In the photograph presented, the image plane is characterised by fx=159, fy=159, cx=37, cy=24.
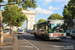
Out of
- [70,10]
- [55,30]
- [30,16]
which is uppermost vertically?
[30,16]

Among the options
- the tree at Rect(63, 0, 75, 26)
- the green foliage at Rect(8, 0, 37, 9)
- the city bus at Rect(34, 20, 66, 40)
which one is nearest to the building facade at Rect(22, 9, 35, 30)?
the tree at Rect(63, 0, 75, 26)

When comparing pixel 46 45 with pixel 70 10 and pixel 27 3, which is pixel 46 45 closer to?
pixel 27 3

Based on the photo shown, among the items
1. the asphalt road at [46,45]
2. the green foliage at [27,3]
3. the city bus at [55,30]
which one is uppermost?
the green foliage at [27,3]

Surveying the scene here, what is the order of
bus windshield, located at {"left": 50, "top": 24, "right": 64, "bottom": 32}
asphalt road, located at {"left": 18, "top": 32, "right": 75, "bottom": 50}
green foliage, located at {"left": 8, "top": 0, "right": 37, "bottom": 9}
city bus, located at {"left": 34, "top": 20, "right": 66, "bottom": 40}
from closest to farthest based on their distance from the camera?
asphalt road, located at {"left": 18, "top": 32, "right": 75, "bottom": 50}, green foliage, located at {"left": 8, "top": 0, "right": 37, "bottom": 9}, city bus, located at {"left": 34, "top": 20, "right": 66, "bottom": 40}, bus windshield, located at {"left": 50, "top": 24, "right": 64, "bottom": 32}

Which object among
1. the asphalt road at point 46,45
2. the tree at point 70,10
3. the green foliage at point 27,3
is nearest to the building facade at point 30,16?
the tree at point 70,10

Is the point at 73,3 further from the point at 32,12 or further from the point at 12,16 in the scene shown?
the point at 32,12

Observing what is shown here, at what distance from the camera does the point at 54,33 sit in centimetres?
1880

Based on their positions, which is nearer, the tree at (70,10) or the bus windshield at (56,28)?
the bus windshield at (56,28)

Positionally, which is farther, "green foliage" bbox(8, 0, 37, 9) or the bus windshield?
the bus windshield

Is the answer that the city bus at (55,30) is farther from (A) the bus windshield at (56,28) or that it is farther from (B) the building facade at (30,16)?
(B) the building facade at (30,16)

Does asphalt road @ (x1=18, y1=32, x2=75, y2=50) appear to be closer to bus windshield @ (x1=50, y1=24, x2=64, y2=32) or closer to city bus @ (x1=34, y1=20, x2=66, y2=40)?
city bus @ (x1=34, y1=20, x2=66, y2=40)

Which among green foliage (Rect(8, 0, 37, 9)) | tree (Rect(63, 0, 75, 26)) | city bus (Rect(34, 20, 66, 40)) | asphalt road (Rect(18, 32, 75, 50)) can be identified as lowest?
asphalt road (Rect(18, 32, 75, 50))

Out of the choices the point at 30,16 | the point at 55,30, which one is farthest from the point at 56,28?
the point at 30,16

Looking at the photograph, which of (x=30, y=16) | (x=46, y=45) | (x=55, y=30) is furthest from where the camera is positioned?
(x=30, y=16)
